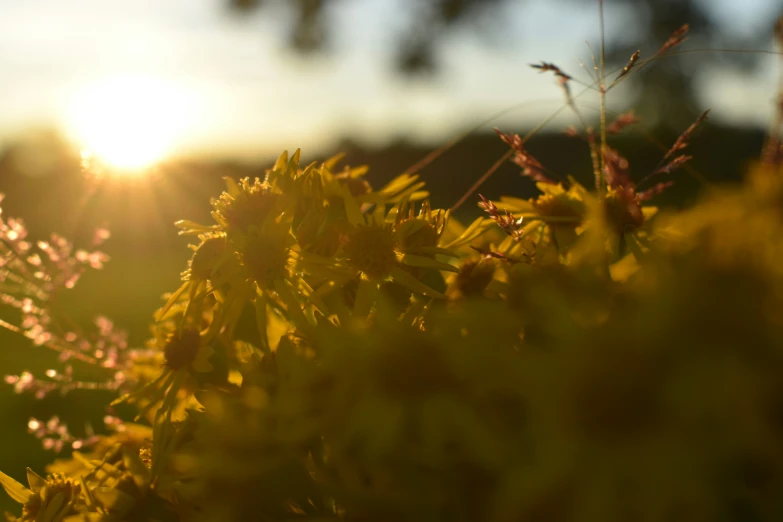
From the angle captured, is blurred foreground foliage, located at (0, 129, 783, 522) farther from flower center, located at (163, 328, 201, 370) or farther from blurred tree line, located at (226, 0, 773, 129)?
blurred tree line, located at (226, 0, 773, 129)

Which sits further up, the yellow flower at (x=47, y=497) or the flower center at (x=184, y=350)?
the flower center at (x=184, y=350)

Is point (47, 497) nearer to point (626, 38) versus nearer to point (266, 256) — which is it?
point (266, 256)

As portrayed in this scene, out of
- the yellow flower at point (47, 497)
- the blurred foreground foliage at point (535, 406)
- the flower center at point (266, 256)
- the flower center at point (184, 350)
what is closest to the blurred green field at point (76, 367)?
the yellow flower at point (47, 497)

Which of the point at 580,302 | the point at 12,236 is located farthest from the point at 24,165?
the point at 580,302

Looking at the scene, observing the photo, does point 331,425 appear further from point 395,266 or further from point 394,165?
point 394,165

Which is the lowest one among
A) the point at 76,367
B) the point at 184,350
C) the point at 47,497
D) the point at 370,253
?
the point at 76,367

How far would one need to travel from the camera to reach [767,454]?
360 mm

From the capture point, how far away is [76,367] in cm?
234

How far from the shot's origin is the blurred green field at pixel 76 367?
1.76 m

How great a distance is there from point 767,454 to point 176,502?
62 cm

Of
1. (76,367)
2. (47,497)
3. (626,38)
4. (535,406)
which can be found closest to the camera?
(535,406)

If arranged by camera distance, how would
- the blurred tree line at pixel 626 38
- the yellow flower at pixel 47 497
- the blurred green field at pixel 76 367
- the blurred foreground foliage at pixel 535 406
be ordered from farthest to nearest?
the blurred tree line at pixel 626 38, the blurred green field at pixel 76 367, the yellow flower at pixel 47 497, the blurred foreground foliage at pixel 535 406

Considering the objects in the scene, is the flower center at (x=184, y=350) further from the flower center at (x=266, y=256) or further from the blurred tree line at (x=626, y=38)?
the blurred tree line at (x=626, y=38)

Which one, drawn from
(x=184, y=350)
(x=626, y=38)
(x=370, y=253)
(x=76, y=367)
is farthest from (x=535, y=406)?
(x=626, y=38)
